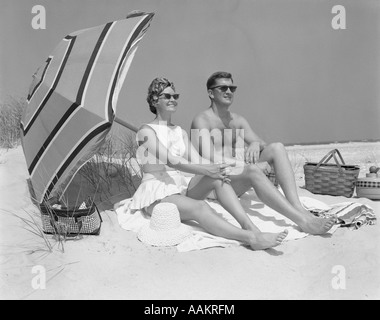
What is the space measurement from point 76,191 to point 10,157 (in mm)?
1411

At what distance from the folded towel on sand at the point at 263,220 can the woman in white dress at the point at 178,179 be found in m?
0.09

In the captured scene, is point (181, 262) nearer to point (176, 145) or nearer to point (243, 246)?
point (243, 246)

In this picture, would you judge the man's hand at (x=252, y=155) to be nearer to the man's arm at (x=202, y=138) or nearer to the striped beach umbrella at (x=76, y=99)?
the man's arm at (x=202, y=138)

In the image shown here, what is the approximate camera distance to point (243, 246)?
10.9 ft

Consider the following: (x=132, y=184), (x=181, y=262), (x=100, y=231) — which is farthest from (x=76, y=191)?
(x=181, y=262)

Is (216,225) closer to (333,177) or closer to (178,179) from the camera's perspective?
(178,179)

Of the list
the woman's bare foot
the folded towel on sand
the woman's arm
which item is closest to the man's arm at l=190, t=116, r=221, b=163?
the woman's arm

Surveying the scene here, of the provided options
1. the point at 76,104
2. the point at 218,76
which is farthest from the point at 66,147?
the point at 218,76

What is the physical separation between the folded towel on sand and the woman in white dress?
87 mm

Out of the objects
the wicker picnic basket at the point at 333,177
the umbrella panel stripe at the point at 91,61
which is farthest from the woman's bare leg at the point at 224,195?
the wicker picnic basket at the point at 333,177

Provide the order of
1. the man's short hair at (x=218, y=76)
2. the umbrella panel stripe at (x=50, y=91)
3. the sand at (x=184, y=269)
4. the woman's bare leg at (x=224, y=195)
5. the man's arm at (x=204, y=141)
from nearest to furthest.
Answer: the sand at (x=184, y=269) < the woman's bare leg at (x=224, y=195) < the umbrella panel stripe at (x=50, y=91) < the man's arm at (x=204, y=141) < the man's short hair at (x=218, y=76)

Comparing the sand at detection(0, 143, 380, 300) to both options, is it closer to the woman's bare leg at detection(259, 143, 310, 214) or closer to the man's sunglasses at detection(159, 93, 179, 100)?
the woman's bare leg at detection(259, 143, 310, 214)

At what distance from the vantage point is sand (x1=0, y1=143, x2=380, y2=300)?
2.76 meters

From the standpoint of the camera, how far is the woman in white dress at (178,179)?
3359 mm
